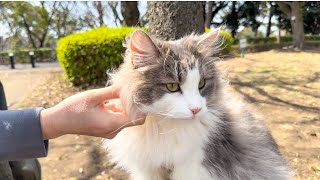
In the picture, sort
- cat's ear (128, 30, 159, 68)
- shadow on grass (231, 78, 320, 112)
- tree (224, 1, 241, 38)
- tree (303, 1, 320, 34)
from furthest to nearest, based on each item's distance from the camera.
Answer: tree (224, 1, 241, 38) < tree (303, 1, 320, 34) < shadow on grass (231, 78, 320, 112) < cat's ear (128, 30, 159, 68)

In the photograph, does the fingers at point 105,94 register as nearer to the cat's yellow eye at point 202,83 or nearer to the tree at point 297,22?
the cat's yellow eye at point 202,83

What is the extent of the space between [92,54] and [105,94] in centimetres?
547

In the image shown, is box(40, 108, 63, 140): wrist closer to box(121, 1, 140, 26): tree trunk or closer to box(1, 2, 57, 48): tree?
box(121, 1, 140, 26): tree trunk

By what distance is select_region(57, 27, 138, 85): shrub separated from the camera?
22.2 ft

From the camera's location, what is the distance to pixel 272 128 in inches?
161

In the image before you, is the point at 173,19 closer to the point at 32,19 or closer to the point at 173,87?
the point at 173,87

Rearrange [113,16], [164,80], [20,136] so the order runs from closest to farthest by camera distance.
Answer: [20,136] → [164,80] → [113,16]

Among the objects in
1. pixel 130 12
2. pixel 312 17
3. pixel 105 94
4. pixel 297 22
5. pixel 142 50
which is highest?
pixel 130 12

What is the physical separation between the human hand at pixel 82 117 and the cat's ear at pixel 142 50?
0.22 metres

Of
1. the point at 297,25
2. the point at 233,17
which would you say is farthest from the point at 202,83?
the point at 233,17

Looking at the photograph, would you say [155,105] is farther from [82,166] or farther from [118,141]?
[82,166]

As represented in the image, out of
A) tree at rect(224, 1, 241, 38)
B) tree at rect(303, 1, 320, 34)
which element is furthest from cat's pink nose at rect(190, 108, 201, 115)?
tree at rect(224, 1, 241, 38)

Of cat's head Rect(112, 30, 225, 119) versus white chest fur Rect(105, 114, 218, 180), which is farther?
white chest fur Rect(105, 114, 218, 180)

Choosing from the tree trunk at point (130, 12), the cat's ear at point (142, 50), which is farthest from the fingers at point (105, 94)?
the tree trunk at point (130, 12)
